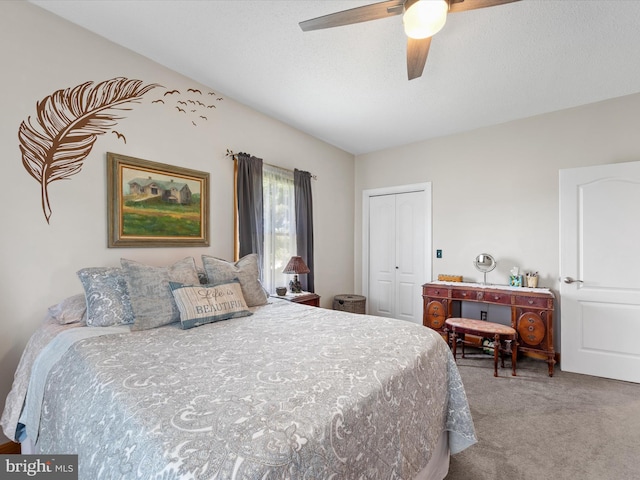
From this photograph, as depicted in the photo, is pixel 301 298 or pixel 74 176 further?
pixel 301 298

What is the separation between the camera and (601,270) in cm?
293

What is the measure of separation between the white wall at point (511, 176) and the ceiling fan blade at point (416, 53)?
2.27 metres

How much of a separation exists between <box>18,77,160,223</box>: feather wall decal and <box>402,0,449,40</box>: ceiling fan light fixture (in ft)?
7.00

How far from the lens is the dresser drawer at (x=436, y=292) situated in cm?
363

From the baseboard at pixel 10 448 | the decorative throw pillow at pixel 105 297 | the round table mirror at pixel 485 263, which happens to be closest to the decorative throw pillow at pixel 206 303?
the decorative throw pillow at pixel 105 297

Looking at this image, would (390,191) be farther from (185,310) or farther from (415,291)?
(185,310)

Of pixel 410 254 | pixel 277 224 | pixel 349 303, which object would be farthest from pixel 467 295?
pixel 277 224

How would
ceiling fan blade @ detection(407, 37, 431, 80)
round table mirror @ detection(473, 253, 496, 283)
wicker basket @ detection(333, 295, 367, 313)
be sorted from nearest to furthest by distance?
1. ceiling fan blade @ detection(407, 37, 431, 80)
2. round table mirror @ detection(473, 253, 496, 283)
3. wicker basket @ detection(333, 295, 367, 313)

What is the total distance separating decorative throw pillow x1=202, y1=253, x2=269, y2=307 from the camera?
2.34m

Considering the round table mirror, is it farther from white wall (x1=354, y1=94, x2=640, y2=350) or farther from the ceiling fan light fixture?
the ceiling fan light fixture

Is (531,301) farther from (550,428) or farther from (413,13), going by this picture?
(413,13)

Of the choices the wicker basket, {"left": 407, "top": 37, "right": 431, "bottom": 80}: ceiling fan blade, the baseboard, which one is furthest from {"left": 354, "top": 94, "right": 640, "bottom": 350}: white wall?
the baseboard

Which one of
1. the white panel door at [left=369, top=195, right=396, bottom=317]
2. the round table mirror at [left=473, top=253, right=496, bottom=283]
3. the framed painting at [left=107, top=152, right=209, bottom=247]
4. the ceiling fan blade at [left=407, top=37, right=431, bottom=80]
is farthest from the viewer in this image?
the white panel door at [left=369, top=195, right=396, bottom=317]

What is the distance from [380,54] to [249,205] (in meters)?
1.83
